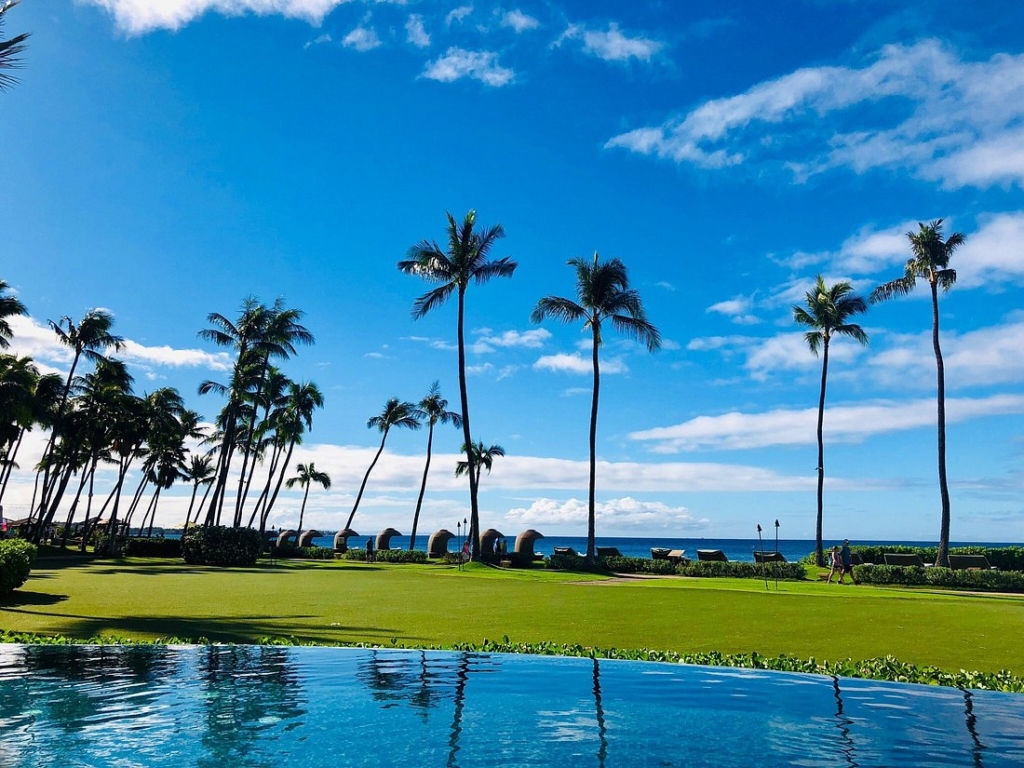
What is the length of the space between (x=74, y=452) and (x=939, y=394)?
59.0 metres

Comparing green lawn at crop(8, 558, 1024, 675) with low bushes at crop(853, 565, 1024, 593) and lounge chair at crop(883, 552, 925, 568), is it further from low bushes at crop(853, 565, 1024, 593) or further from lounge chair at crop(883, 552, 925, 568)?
lounge chair at crop(883, 552, 925, 568)

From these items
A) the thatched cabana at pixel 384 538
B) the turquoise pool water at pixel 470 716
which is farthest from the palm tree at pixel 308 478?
the turquoise pool water at pixel 470 716

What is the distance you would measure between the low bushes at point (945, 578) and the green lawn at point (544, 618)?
886 cm

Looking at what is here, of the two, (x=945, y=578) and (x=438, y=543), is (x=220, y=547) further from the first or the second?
(x=945, y=578)

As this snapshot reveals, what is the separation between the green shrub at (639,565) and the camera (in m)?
39.7

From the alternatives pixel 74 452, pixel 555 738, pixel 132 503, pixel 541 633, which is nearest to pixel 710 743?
pixel 555 738

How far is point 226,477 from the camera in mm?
48406

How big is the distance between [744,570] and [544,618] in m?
25.0

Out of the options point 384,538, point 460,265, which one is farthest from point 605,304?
point 384,538

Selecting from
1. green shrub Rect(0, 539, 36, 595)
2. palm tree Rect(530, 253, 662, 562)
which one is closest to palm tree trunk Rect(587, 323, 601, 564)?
palm tree Rect(530, 253, 662, 562)

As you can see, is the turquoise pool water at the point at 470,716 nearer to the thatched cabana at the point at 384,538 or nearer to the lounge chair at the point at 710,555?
the lounge chair at the point at 710,555

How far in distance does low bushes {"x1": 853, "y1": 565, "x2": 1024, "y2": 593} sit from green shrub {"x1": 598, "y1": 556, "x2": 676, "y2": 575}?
34.3ft

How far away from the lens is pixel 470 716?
24.0 feet

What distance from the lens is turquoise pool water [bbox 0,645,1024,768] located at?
6.09m
